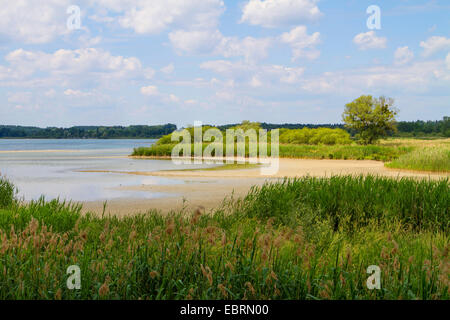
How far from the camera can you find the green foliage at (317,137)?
50.6 metres

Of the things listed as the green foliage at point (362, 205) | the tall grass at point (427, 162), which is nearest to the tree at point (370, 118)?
the tall grass at point (427, 162)

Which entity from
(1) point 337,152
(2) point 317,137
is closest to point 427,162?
(1) point 337,152

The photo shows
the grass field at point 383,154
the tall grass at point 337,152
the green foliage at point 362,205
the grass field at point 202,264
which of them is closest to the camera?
the grass field at point 202,264

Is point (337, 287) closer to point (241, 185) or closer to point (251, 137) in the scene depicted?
point (241, 185)

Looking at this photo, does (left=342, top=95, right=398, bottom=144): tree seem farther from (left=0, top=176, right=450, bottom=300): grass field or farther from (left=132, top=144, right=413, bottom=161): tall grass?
(left=0, top=176, right=450, bottom=300): grass field

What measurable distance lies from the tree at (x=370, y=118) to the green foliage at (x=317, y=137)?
5.79 ft

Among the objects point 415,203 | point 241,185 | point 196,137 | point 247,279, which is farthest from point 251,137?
point 247,279

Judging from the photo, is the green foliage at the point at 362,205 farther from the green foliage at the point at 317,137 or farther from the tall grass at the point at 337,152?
the green foliage at the point at 317,137

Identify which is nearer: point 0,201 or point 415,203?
point 415,203

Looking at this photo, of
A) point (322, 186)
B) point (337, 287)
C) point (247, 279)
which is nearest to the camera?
point (337, 287)

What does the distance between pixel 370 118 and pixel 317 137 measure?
6.26 metres

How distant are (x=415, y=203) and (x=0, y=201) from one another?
852 cm

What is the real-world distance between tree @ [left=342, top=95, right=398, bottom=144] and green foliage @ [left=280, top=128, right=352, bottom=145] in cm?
176
